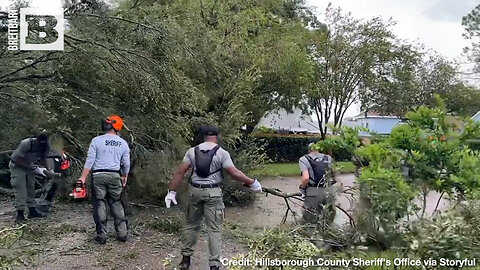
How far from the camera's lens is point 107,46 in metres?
8.19

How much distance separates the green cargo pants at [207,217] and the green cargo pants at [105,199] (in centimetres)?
152

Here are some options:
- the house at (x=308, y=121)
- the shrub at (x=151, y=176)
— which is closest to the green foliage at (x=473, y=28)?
the house at (x=308, y=121)

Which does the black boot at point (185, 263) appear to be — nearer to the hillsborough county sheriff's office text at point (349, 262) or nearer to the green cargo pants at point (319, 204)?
the hillsborough county sheriff's office text at point (349, 262)

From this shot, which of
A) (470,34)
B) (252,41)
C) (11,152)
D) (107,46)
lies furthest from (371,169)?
(470,34)

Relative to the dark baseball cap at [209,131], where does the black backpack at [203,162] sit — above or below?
below

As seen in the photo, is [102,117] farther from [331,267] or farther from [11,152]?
[331,267]

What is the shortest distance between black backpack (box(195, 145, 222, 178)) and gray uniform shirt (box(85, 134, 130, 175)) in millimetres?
1703

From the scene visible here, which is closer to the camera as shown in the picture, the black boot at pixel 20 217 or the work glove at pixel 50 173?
the black boot at pixel 20 217

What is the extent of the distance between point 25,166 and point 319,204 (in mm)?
4495

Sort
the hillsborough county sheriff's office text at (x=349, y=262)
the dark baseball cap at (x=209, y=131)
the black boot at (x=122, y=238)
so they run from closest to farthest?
the hillsborough county sheriff's office text at (x=349, y=262) < the dark baseball cap at (x=209, y=131) < the black boot at (x=122, y=238)

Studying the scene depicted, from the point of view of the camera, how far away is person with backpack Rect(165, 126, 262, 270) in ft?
16.8

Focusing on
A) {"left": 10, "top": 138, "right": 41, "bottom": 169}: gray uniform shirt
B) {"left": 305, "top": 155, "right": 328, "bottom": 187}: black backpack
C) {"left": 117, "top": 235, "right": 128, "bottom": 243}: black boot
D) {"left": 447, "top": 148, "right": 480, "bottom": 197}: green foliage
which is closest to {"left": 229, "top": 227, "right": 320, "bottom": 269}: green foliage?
{"left": 447, "top": 148, "right": 480, "bottom": 197}: green foliage

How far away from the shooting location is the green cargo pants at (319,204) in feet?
16.0

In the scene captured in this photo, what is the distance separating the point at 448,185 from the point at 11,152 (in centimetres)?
667
